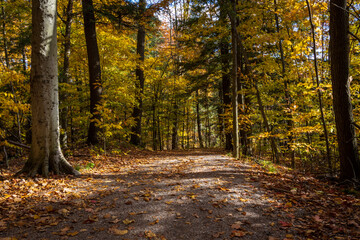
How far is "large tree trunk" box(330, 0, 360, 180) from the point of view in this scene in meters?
4.83

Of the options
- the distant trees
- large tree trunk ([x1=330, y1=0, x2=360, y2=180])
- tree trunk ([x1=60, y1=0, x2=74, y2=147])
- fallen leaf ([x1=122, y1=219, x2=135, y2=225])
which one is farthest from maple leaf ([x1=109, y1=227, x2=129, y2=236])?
tree trunk ([x1=60, y1=0, x2=74, y2=147])

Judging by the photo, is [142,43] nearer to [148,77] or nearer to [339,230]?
[148,77]

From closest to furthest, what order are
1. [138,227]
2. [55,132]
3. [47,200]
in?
[138,227] → [47,200] → [55,132]

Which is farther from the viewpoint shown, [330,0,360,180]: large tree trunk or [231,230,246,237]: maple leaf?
[330,0,360,180]: large tree trunk

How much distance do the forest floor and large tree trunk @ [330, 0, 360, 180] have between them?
84 centimetres

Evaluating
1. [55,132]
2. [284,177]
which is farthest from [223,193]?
[55,132]

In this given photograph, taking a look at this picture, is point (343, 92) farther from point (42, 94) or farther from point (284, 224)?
point (42, 94)

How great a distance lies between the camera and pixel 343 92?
4938 millimetres

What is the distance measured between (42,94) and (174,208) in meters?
3.82

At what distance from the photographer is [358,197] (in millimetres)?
4266

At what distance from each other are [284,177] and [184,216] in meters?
3.69

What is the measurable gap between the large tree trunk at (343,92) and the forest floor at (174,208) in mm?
839

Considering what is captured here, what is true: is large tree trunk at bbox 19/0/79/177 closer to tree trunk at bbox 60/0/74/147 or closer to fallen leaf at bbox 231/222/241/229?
tree trunk at bbox 60/0/74/147

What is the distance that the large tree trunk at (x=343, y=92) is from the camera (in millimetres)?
4832
